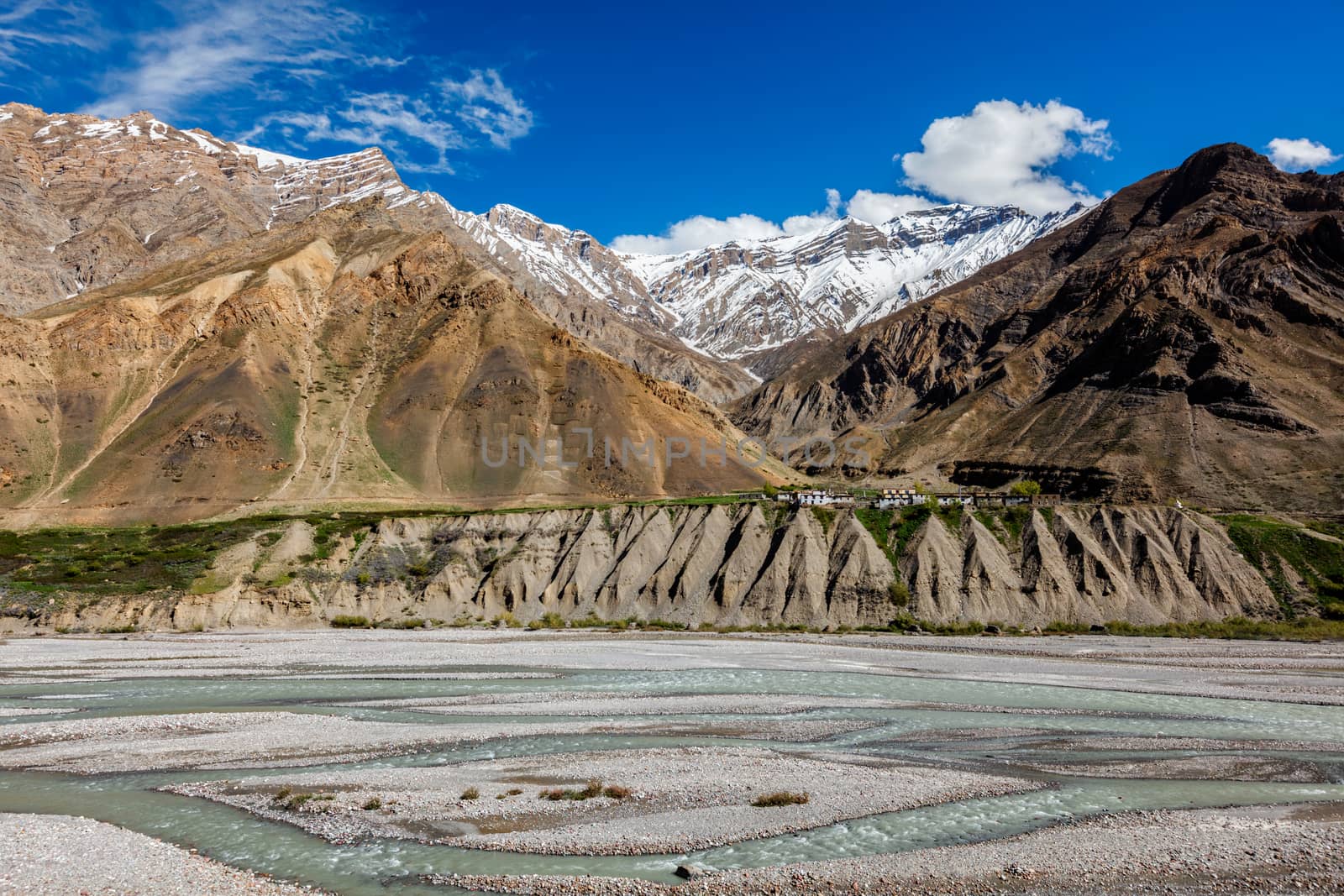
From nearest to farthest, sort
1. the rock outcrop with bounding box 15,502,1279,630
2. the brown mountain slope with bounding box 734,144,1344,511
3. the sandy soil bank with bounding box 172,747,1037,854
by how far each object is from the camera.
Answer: the sandy soil bank with bounding box 172,747,1037,854 → the rock outcrop with bounding box 15,502,1279,630 → the brown mountain slope with bounding box 734,144,1344,511

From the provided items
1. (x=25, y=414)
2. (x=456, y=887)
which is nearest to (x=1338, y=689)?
(x=456, y=887)

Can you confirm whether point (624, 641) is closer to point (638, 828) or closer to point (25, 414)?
point (638, 828)

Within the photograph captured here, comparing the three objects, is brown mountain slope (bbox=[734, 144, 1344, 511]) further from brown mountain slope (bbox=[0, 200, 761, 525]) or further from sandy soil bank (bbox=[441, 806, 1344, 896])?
sandy soil bank (bbox=[441, 806, 1344, 896])

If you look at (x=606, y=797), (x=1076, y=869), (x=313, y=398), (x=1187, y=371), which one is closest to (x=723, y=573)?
(x=606, y=797)

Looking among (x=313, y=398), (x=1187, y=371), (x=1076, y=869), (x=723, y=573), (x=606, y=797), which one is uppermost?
(x=1187, y=371)

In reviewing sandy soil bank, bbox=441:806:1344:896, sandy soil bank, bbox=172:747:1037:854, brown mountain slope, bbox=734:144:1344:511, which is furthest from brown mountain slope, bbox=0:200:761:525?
sandy soil bank, bbox=441:806:1344:896

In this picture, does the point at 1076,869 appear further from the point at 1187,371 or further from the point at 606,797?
the point at 1187,371
